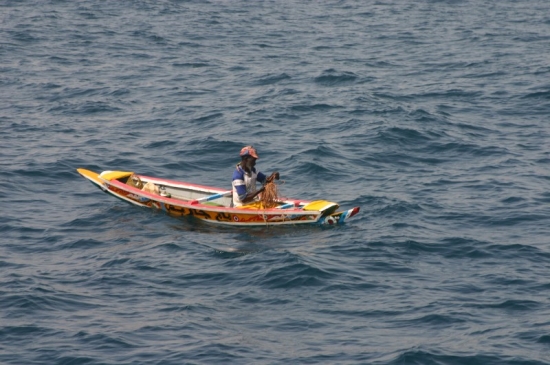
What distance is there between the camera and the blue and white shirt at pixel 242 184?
65.6ft

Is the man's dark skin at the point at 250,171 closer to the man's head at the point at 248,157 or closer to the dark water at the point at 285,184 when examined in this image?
the man's head at the point at 248,157

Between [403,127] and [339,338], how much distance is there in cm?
1323

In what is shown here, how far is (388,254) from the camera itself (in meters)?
18.1

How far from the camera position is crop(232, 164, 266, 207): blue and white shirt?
19984 millimetres

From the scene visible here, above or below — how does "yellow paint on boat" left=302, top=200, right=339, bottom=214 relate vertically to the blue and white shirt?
below

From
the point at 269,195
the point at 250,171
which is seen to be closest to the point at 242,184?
the point at 250,171

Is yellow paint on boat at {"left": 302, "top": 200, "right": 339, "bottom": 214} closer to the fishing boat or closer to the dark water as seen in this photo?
the fishing boat

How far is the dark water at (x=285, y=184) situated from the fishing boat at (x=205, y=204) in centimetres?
33

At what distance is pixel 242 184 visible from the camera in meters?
20.0

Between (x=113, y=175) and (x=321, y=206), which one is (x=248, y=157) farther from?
(x=113, y=175)

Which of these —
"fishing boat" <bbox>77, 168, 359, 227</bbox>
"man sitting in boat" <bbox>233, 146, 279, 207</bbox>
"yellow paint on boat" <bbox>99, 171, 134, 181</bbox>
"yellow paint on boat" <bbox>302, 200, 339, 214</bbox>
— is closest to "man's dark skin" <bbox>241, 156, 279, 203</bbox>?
"man sitting in boat" <bbox>233, 146, 279, 207</bbox>

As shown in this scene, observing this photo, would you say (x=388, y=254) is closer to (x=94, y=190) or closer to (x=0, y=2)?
(x=94, y=190)

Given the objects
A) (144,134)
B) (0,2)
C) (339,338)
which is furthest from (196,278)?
(0,2)

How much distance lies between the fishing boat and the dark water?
1.08ft
